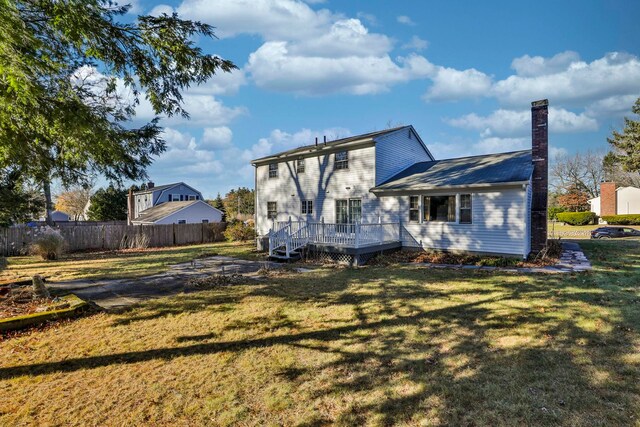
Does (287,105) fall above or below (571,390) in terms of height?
above

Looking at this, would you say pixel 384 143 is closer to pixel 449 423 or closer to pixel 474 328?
pixel 474 328

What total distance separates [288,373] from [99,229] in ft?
69.7

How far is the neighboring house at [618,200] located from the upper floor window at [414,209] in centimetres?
3752

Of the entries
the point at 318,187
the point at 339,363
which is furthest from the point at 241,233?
the point at 339,363

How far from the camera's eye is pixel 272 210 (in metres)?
20.0

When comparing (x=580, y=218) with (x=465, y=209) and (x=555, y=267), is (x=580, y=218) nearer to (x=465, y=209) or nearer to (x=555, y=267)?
(x=465, y=209)

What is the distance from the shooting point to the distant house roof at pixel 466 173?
1201cm

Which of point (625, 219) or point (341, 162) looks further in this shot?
point (625, 219)

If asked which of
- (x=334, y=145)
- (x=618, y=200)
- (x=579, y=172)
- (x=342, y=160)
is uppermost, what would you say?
(x=579, y=172)

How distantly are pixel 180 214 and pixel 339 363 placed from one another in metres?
30.6

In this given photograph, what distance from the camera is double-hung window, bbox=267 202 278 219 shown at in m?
19.7

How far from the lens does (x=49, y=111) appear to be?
4984 millimetres

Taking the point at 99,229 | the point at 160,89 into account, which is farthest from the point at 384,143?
the point at 99,229

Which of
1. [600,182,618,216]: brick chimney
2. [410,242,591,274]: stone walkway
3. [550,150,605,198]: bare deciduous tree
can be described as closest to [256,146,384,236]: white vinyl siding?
[410,242,591,274]: stone walkway
